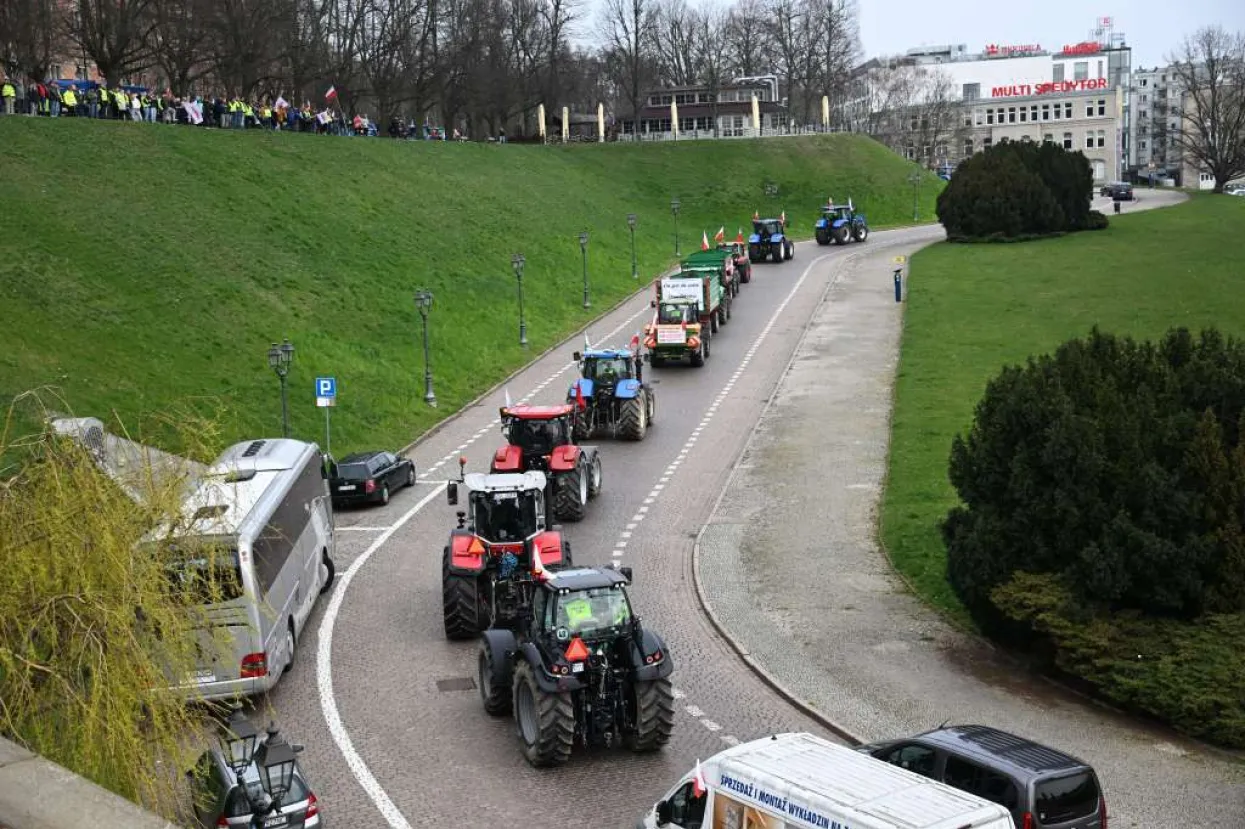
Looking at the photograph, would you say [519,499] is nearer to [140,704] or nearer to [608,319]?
[140,704]

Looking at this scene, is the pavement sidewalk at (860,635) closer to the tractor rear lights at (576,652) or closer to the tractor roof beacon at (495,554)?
the tractor roof beacon at (495,554)

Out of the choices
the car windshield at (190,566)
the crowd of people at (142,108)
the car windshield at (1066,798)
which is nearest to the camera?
the car windshield at (1066,798)

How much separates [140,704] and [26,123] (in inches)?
1793

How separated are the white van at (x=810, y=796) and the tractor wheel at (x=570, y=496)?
1530 centimetres

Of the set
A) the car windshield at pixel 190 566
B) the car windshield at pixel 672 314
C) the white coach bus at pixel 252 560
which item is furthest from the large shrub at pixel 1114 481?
the car windshield at pixel 672 314

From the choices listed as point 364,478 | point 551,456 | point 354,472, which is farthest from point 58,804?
point 354,472

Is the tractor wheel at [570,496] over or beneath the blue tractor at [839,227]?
beneath

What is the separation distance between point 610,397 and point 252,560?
61.7ft

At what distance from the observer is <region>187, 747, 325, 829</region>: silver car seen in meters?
15.1

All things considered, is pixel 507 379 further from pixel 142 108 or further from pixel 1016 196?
pixel 1016 196

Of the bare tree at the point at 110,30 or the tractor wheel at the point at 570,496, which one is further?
the bare tree at the point at 110,30

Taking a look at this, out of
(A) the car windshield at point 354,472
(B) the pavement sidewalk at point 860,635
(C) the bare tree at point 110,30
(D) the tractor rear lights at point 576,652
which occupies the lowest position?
(B) the pavement sidewalk at point 860,635

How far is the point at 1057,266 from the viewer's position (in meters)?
65.0

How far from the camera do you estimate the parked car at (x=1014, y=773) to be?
14.5 meters
